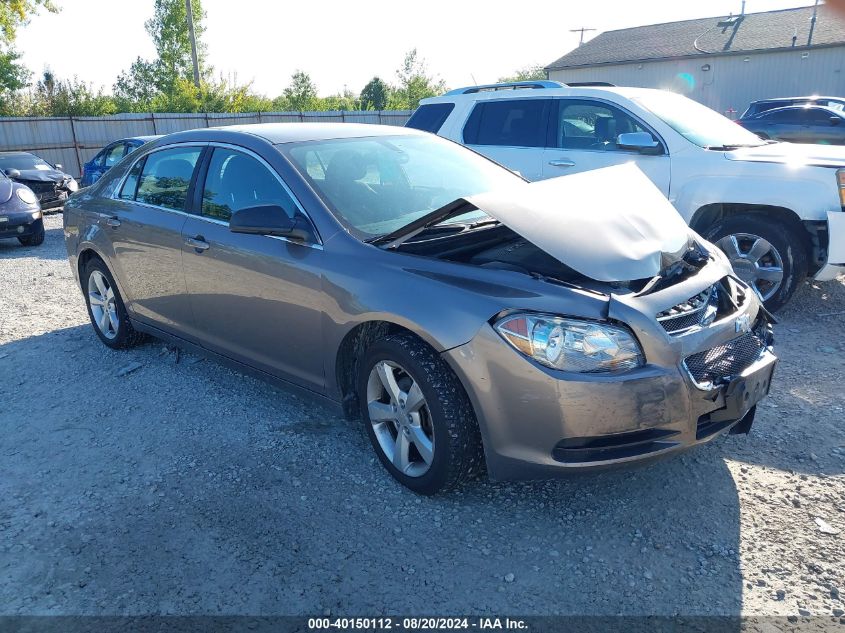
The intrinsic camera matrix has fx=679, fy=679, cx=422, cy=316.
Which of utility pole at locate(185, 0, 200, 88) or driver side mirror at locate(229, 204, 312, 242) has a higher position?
utility pole at locate(185, 0, 200, 88)

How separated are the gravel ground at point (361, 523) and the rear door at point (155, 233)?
700 mm

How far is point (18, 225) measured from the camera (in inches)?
407

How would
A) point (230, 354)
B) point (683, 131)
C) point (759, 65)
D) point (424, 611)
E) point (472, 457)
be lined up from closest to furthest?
point (424, 611), point (472, 457), point (230, 354), point (683, 131), point (759, 65)

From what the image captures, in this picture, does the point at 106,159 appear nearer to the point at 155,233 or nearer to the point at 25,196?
the point at 25,196

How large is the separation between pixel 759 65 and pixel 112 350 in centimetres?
3314

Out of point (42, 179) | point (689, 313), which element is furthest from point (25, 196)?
point (689, 313)

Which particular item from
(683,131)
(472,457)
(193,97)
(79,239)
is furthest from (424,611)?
(193,97)

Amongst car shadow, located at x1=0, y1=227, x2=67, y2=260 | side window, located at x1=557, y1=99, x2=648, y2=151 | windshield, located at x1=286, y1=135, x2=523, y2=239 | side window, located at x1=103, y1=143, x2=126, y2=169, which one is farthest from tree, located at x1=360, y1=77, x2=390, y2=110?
windshield, located at x1=286, y1=135, x2=523, y2=239

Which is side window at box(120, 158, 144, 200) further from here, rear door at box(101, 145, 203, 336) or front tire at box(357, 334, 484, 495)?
front tire at box(357, 334, 484, 495)

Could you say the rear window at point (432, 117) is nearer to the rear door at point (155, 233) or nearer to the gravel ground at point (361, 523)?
the rear door at point (155, 233)

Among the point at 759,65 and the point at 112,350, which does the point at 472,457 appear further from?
the point at 759,65

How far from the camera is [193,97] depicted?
104 ft

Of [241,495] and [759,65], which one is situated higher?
[759,65]

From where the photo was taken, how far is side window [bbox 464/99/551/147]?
7.02m
